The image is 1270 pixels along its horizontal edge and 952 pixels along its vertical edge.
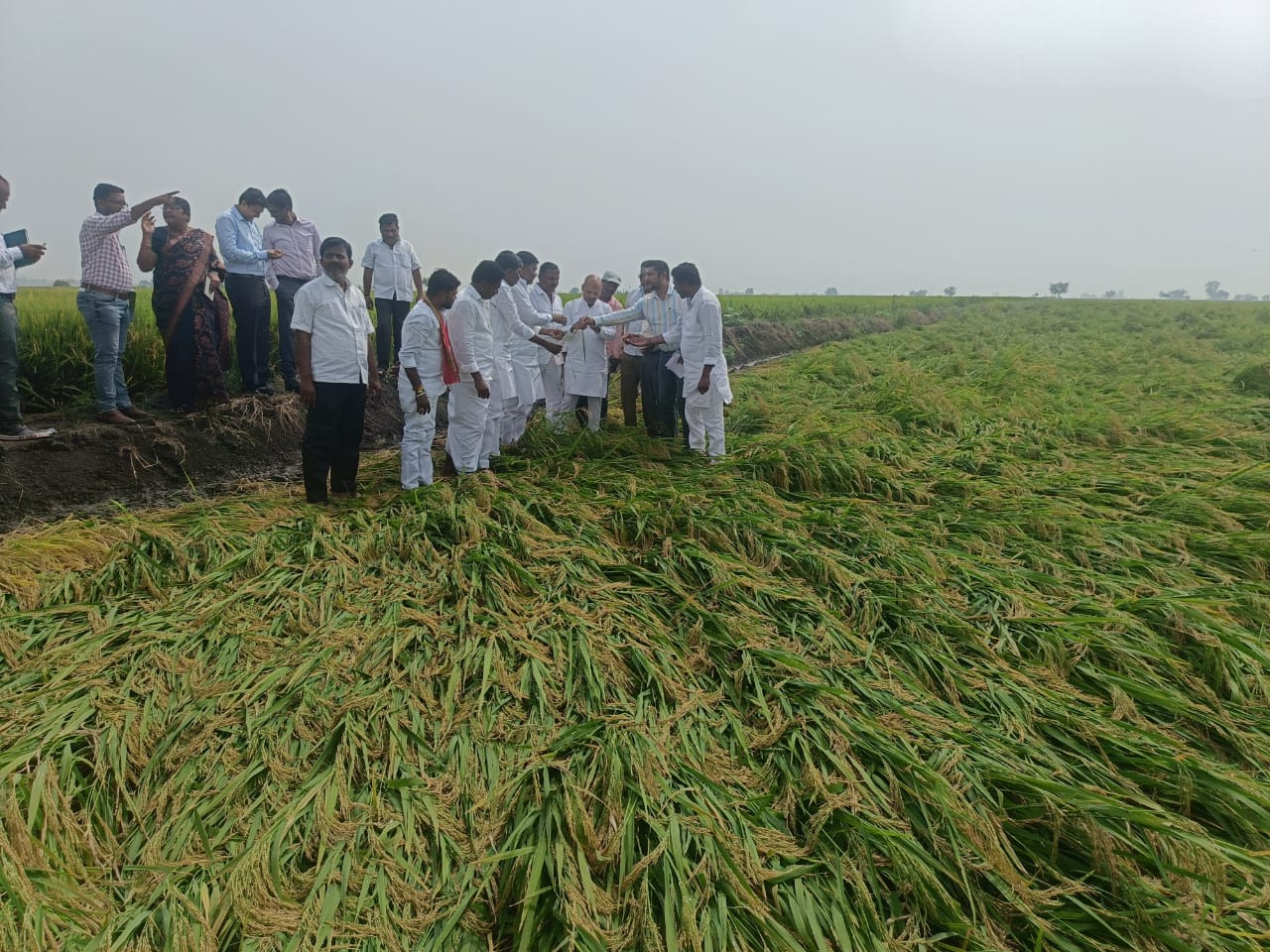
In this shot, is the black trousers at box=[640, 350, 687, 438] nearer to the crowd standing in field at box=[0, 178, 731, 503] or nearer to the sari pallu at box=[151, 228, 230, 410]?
A: the crowd standing in field at box=[0, 178, 731, 503]

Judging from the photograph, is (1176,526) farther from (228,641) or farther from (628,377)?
(228,641)

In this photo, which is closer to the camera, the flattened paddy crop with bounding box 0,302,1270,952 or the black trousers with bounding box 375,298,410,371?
the flattened paddy crop with bounding box 0,302,1270,952

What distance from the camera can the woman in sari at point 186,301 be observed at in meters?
5.37

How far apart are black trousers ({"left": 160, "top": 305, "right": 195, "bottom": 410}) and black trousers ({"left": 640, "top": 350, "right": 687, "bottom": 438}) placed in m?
3.72

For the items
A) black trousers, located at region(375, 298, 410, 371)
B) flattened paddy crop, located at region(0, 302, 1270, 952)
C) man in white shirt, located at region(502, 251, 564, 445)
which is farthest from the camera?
black trousers, located at region(375, 298, 410, 371)

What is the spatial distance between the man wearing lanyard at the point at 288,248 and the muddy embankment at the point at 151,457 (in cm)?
59

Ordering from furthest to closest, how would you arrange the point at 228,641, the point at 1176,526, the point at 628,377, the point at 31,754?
the point at 628,377 < the point at 1176,526 < the point at 228,641 < the point at 31,754

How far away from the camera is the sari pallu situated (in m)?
5.38

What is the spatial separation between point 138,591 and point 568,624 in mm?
1934

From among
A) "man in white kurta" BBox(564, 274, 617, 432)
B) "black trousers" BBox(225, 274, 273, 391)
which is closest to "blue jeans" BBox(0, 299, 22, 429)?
"black trousers" BBox(225, 274, 273, 391)

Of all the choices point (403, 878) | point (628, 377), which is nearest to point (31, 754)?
point (403, 878)

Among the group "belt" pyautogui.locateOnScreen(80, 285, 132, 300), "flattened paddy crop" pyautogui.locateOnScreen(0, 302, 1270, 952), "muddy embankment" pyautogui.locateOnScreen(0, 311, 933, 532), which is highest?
"belt" pyautogui.locateOnScreen(80, 285, 132, 300)

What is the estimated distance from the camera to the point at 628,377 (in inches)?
244

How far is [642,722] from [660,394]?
3710 mm
